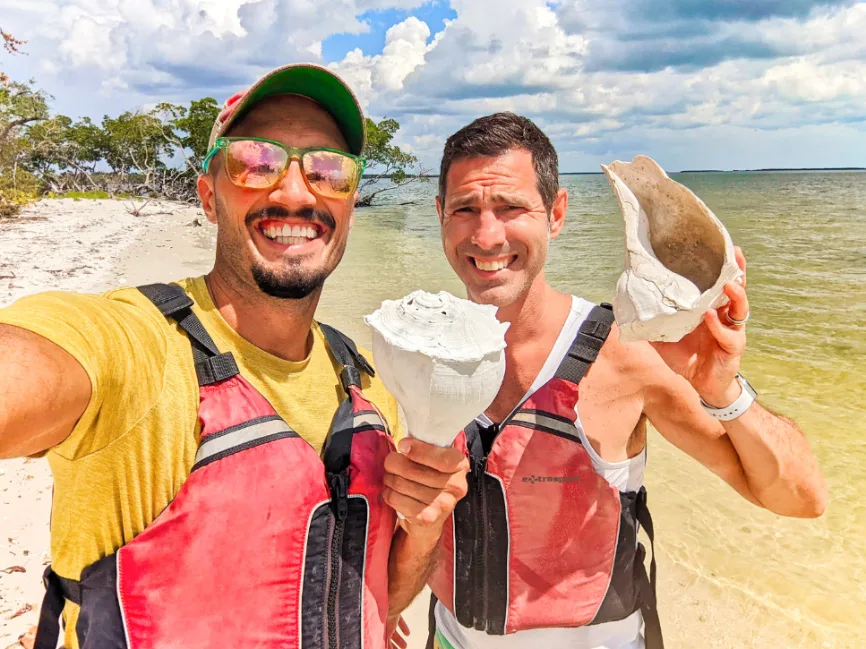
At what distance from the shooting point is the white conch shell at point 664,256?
1720 millimetres

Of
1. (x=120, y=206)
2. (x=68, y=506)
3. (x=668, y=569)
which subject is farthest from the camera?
(x=120, y=206)

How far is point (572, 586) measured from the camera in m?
2.35

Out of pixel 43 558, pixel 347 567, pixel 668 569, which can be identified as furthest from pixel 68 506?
pixel 668 569

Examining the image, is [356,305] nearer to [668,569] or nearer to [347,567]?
[668,569]

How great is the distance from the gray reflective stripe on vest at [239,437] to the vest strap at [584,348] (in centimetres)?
117

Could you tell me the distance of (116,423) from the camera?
1470 millimetres

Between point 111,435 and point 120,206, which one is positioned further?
point 120,206

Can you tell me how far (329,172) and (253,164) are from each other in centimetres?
27

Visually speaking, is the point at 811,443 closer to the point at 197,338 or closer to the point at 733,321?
the point at 733,321

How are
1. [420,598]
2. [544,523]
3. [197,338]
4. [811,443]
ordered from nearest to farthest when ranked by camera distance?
[197,338], [544,523], [420,598], [811,443]

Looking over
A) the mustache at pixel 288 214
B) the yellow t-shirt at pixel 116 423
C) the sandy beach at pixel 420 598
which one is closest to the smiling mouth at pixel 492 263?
the mustache at pixel 288 214

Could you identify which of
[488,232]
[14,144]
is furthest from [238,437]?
[14,144]

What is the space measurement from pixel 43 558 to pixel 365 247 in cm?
2180

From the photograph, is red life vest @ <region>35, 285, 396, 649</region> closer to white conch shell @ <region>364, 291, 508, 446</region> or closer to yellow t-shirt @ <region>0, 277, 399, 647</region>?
yellow t-shirt @ <region>0, 277, 399, 647</region>
